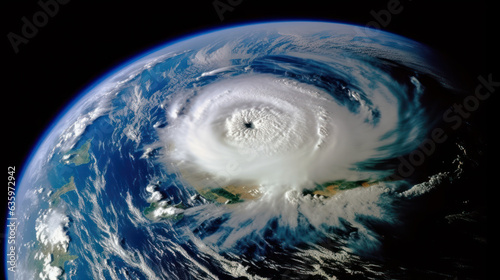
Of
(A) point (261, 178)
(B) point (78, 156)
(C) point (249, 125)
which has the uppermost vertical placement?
(C) point (249, 125)

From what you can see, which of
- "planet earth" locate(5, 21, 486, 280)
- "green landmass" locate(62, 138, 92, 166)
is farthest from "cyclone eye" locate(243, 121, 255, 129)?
"green landmass" locate(62, 138, 92, 166)

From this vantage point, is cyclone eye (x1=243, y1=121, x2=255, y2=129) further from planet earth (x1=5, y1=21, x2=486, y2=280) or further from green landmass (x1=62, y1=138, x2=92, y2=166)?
green landmass (x1=62, y1=138, x2=92, y2=166)

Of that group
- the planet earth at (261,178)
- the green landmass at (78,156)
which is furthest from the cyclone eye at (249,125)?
the green landmass at (78,156)

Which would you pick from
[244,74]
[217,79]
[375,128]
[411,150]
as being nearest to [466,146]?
[411,150]

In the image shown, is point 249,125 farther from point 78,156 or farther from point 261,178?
point 78,156

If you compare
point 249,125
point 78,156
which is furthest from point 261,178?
point 78,156

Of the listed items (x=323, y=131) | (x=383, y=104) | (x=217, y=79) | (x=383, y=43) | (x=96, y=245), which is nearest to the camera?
(x=96, y=245)

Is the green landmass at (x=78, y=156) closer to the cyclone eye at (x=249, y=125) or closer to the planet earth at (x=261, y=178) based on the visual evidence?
the planet earth at (x=261, y=178)

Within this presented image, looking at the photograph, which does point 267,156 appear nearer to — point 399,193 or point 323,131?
point 323,131
